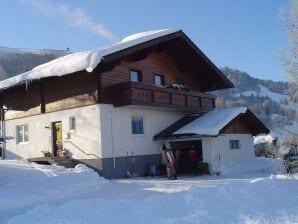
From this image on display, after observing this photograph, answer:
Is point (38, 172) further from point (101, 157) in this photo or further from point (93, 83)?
point (93, 83)

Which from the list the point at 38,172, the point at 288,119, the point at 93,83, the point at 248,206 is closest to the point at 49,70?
the point at 93,83

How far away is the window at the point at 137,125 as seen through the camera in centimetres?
2295

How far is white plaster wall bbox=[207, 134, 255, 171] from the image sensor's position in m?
22.8

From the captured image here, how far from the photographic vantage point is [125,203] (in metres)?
11.5

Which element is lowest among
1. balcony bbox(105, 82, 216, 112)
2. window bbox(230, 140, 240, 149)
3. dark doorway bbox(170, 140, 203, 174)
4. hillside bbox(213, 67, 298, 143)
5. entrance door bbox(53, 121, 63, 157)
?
dark doorway bbox(170, 140, 203, 174)

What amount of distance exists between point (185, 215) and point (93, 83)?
12021 mm

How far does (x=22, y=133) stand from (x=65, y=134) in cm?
448

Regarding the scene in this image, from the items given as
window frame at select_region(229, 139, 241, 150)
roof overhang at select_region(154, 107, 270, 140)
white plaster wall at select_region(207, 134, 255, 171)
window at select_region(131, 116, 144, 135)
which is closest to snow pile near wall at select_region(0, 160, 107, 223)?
Answer: window at select_region(131, 116, 144, 135)

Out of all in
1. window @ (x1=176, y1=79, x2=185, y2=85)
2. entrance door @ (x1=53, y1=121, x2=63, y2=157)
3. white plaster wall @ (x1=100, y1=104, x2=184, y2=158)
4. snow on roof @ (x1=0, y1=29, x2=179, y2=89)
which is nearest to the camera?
snow on roof @ (x1=0, y1=29, x2=179, y2=89)

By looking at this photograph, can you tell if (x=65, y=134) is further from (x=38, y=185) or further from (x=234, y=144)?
(x=234, y=144)

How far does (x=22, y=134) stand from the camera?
25.8 meters

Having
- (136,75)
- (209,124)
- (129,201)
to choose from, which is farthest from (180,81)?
(129,201)

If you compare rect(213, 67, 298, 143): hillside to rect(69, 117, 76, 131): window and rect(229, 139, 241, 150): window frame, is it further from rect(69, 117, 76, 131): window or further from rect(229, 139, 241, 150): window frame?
rect(69, 117, 76, 131): window

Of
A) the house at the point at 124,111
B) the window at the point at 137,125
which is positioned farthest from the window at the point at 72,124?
the window at the point at 137,125
